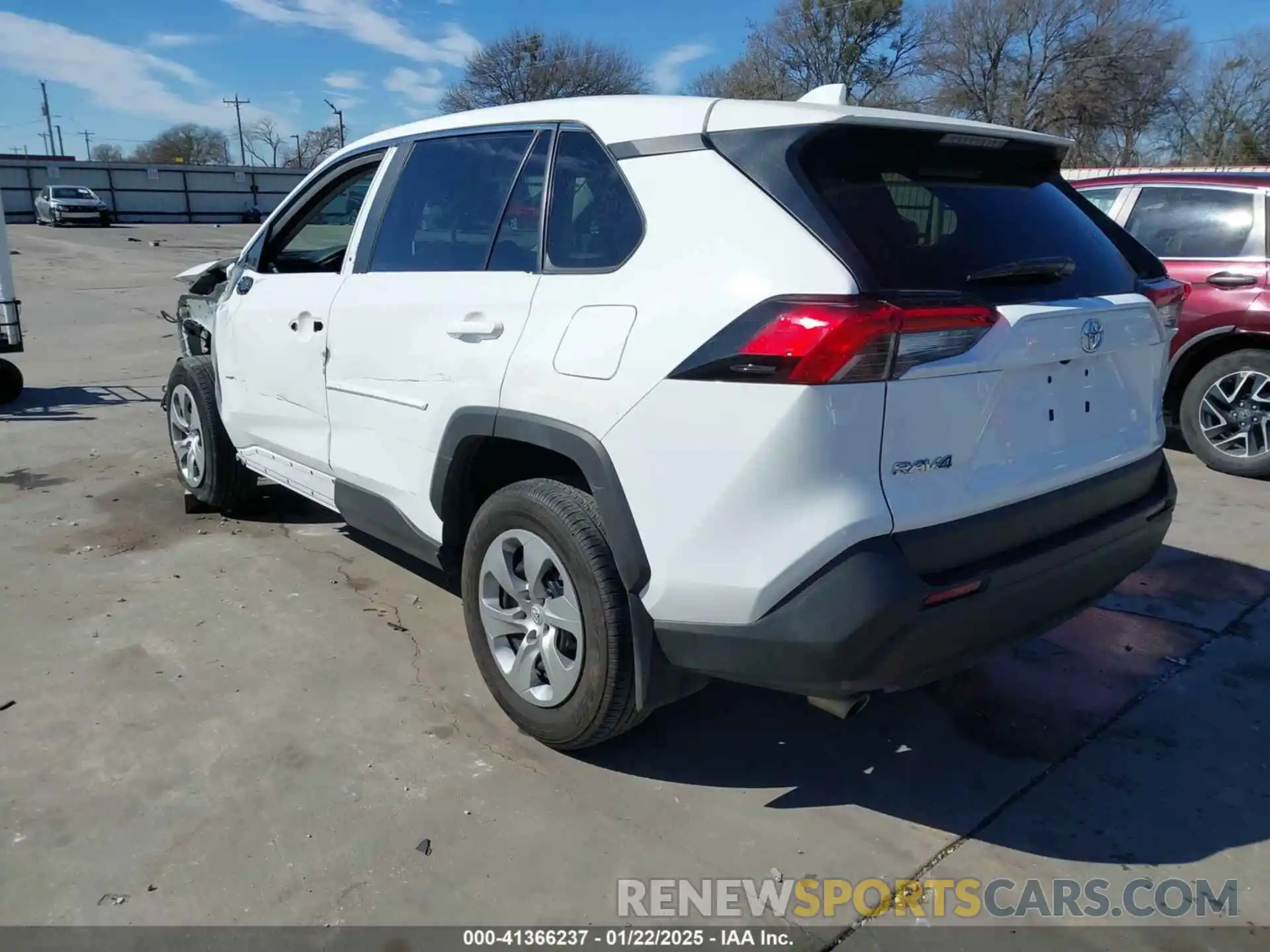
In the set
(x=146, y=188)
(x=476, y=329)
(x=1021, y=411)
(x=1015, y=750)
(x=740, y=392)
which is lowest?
(x=1015, y=750)

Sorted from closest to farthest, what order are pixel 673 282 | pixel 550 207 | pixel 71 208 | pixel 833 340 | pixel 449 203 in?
pixel 833 340, pixel 673 282, pixel 550 207, pixel 449 203, pixel 71 208

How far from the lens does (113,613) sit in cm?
409

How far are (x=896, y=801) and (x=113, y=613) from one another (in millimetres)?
3200

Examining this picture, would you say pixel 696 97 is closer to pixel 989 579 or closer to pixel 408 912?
pixel 989 579

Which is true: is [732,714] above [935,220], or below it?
below

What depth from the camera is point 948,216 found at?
8.73 ft

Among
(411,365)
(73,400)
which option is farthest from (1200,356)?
(73,400)

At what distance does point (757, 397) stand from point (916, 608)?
0.63 metres

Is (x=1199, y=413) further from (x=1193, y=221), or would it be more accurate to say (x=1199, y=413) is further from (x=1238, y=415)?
(x=1193, y=221)

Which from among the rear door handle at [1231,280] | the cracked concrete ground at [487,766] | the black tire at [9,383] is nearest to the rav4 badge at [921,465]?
the cracked concrete ground at [487,766]

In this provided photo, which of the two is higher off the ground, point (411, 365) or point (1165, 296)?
point (1165, 296)

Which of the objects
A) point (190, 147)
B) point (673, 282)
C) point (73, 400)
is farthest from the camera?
point (190, 147)

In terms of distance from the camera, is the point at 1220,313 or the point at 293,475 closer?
the point at 293,475

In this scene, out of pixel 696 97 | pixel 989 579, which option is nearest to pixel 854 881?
pixel 989 579
